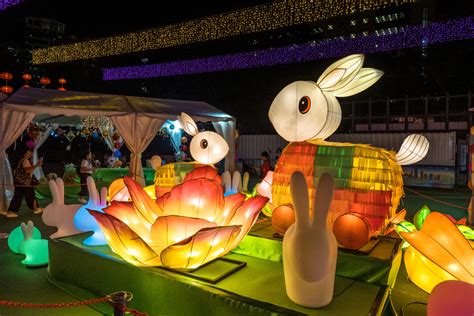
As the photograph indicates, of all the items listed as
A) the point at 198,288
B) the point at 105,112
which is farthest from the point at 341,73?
the point at 105,112

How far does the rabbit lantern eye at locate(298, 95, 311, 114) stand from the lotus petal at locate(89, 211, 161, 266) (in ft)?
5.93

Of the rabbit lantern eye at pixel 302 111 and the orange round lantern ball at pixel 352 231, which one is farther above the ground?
the rabbit lantern eye at pixel 302 111

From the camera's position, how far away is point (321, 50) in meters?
10.3

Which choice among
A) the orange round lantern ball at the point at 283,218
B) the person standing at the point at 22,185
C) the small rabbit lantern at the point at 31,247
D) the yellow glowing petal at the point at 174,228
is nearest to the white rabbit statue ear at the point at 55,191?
the small rabbit lantern at the point at 31,247

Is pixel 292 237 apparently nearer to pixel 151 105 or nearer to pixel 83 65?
pixel 151 105

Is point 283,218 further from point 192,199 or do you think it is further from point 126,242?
point 126,242

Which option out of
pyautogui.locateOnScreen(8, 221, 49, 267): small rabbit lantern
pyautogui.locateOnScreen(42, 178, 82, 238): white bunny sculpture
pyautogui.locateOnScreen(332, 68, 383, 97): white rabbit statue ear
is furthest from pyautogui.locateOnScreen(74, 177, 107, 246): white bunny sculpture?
pyautogui.locateOnScreen(332, 68, 383, 97): white rabbit statue ear

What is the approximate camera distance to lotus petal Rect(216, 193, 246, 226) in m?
2.70

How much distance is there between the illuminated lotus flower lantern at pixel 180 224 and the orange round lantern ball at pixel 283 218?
0.52 m

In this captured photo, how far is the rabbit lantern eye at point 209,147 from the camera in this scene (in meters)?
5.00

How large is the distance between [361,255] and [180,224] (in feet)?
4.97

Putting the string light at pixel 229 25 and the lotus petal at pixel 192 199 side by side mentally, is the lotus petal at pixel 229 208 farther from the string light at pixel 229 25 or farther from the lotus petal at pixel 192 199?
the string light at pixel 229 25

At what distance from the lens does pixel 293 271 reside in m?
2.10

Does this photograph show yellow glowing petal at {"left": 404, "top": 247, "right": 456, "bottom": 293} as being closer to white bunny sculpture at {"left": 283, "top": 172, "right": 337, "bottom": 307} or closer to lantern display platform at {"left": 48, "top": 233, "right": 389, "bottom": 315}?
lantern display platform at {"left": 48, "top": 233, "right": 389, "bottom": 315}
